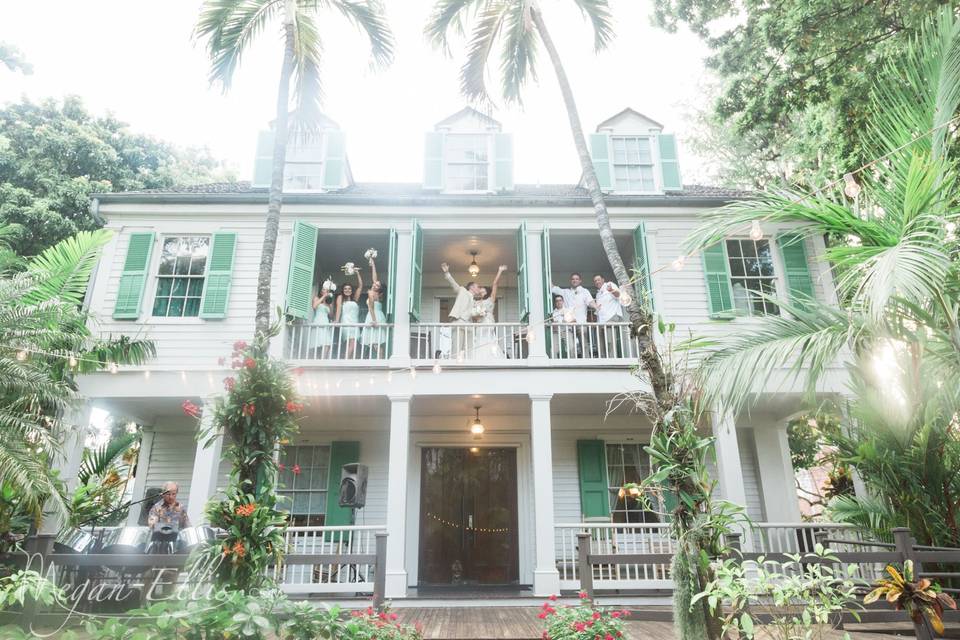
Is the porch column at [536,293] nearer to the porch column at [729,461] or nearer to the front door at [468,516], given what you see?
the front door at [468,516]

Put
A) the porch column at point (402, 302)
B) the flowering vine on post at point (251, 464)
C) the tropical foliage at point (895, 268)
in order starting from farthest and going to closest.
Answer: the porch column at point (402, 302) < the flowering vine on post at point (251, 464) < the tropical foliage at point (895, 268)

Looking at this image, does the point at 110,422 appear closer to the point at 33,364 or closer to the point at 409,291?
the point at 33,364

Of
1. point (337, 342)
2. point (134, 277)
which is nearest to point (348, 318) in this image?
point (337, 342)

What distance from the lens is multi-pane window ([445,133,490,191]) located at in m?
10.8

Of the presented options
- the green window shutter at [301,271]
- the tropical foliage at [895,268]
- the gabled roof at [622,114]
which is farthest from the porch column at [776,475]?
the green window shutter at [301,271]

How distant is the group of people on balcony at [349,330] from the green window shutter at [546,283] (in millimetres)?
2660

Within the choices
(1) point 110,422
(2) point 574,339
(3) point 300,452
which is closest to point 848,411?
(2) point 574,339

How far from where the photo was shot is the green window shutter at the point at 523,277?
920 centimetres

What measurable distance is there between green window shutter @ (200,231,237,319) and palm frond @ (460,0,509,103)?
4737 mm

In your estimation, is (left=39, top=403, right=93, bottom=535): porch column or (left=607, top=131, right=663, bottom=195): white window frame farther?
(left=607, top=131, right=663, bottom=195): white window frame

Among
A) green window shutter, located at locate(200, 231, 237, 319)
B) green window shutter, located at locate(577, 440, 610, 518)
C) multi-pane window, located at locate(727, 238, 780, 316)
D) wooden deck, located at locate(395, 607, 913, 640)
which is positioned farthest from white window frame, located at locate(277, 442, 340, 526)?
multi-pane window, located at locate(727, 238, 780, 316)

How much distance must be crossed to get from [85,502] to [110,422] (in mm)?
11510

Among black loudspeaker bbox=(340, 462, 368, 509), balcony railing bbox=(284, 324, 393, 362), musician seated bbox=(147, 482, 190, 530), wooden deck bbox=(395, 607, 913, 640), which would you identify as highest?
balcony railing bbox=(284, 324, 393, 362)

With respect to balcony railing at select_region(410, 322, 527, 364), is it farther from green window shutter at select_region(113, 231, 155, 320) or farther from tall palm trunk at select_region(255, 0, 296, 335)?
green window shutter at select_region(113, 231, 155, 320)
